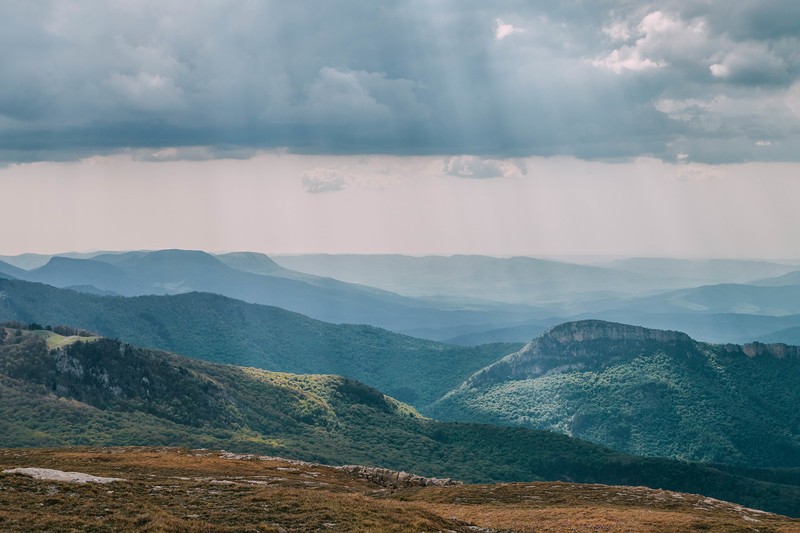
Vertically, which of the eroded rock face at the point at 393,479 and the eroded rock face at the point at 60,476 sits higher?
the eroded rock face at the point at 60,476

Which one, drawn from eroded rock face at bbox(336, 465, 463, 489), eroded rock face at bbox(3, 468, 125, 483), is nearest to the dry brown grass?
eroded rock face at bbox(3, 468, 125, 483)

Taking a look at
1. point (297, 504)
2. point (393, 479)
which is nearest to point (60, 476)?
point (297, 504)

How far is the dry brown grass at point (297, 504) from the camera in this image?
51.0m

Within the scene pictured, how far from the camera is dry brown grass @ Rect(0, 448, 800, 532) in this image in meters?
51.0

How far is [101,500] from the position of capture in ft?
181

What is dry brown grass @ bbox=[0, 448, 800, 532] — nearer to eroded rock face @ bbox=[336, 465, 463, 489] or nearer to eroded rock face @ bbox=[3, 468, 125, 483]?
eroded rock face @ bbox=[3, 468, 125, 483]

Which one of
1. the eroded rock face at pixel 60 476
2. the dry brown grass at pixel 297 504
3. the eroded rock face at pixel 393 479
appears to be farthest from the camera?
the eroded rock face at pixel 393 479

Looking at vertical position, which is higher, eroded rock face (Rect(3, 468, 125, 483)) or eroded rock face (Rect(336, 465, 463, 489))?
eroded rock face (Rect(3, 468, 125, 483))

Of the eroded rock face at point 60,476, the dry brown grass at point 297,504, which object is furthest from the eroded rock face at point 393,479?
the eroded rock face at point 60,476

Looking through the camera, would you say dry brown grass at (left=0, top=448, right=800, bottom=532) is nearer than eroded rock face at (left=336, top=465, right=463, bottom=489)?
Yes

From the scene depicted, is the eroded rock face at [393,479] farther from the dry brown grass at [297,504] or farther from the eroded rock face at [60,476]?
the eroded rock face at [60,476]

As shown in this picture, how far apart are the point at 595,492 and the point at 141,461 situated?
51.4 m

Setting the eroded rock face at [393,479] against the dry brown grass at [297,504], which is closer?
the dry brown grass at [297,504]

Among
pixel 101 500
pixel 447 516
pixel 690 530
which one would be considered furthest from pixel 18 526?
pixel 690 530
